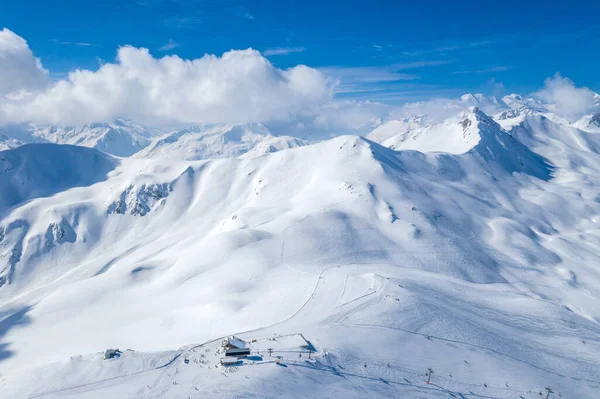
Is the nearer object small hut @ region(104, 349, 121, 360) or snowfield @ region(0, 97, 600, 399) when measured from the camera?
snowfield @ region(0, 97, 600, 399)

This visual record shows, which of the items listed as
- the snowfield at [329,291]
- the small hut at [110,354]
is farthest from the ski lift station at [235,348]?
the small hut at [110,354]

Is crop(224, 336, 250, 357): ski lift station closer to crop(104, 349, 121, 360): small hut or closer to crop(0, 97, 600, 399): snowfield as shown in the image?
crop(0, 97, 600, 399): snowfield

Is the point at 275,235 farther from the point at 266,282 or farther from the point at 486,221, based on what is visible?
the point at 486,221

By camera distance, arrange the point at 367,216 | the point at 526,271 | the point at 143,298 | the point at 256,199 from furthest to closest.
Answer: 1. the point at 256,199
2. the point at 367,216
3. the point at 526,271
4. the point at 143,298

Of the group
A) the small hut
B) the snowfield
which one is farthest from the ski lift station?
the small hut

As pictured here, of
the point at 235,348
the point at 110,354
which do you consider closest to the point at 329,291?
the point at 235,348

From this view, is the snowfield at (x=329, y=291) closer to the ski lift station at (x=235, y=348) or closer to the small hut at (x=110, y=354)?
the small hut at (x=110, y=354)

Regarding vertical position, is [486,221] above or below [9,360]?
above

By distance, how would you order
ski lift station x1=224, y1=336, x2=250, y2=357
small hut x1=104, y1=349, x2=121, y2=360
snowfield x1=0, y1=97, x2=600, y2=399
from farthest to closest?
small hut x1=104, y1=349, x2=121, y2=360
snowfield x1=0, y1=97, x2=600, y2=399
ski lift station x1=224, y1=336, x2=250, y2=357

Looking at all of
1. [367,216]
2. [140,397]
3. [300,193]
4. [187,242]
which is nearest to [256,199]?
[300,193]
